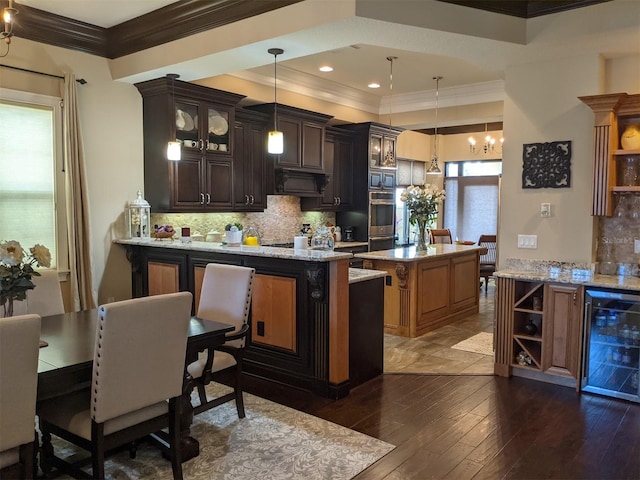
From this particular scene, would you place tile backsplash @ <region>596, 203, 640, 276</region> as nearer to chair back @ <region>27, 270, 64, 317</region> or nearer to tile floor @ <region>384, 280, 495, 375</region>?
tile floor @ <region>384, 280, 495, 375</region>

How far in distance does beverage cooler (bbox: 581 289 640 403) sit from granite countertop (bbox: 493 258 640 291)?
7 centimetres

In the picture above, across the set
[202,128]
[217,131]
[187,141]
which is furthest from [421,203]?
[187,141]

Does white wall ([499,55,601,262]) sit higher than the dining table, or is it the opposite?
white wall ([499,55,601,262])

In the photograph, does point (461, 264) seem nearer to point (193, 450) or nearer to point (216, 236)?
point (216, 236)

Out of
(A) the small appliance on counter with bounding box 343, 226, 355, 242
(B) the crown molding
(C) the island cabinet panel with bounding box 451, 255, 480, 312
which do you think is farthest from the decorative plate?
(C) the island cabinet panel with bounding box 451, 255, 480, 312

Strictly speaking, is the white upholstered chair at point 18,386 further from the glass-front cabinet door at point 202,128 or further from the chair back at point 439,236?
the chair back at point 439,236

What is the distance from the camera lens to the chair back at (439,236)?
28.5 feet

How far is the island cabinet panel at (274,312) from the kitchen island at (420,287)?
1.78 metres

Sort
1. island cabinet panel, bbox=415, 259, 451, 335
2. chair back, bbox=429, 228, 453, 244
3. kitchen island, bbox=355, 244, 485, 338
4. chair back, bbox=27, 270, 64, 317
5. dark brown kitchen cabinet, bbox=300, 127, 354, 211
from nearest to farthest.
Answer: chair back, bbox=27, 270, 64, 317 < kitchen island, bbox=355, 244, 485, 338 < island cabinet panel, bbox=415, 259, 451, 335 < dark brown kitchen cabinet, bbox=300, 127, 354, 211 < chair back, bbox=429, 228, 453, 244

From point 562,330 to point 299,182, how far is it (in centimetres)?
403

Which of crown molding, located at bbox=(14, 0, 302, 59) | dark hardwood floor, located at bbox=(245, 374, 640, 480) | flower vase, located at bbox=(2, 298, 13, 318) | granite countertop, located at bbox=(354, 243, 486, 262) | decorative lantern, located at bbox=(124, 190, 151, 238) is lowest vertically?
dark hardwood floor, located at bbox=(245, 374, 640, 480)

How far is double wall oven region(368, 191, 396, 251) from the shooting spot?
7851 millimetres

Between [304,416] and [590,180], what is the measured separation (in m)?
3.01

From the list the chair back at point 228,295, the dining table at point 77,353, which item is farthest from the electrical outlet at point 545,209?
the dining table at point 77,353
